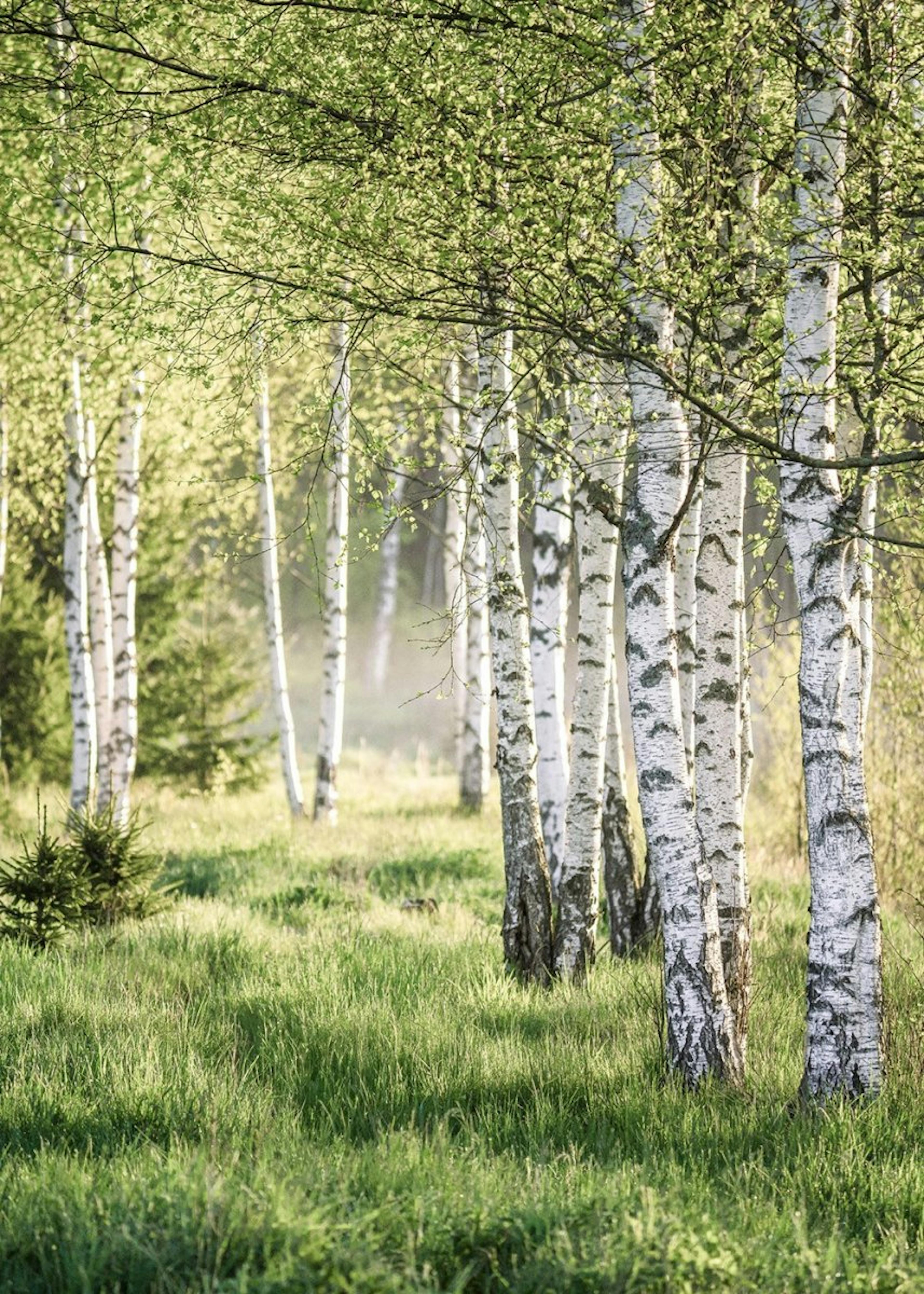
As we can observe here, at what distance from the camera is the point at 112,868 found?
9008 mm

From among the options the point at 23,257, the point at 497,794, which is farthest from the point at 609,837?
the point at 497,794

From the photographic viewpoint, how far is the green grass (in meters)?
3.61

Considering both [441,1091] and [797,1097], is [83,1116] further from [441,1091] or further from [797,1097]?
[797,1097]

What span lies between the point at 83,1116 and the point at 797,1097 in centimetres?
325

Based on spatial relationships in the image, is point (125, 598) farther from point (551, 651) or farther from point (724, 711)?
point (724, 711)

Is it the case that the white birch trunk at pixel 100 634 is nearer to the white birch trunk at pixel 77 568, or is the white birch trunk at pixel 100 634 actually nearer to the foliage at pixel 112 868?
the white birch trunk at pixel 77 568

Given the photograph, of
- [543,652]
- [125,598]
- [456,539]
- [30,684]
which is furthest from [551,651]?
[30,684]

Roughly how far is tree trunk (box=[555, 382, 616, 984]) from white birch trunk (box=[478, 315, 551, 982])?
18 cm

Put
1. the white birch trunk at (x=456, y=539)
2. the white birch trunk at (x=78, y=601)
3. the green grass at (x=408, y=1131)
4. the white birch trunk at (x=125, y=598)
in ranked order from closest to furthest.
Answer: the green grass at (x=408, y=1131)
the white birch trunk at (x=456, y=539)
the white birch trunk at (x=78, y=601)
the white birch trunk at (x=125, y=598)

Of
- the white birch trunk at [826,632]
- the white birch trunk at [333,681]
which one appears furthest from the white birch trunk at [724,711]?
the white birch trunk at [333,681]

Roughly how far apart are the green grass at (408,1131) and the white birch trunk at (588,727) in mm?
322

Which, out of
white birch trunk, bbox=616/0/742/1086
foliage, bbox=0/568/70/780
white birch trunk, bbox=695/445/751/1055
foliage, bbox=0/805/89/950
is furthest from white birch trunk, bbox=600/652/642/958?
foliage, bbox=0/568/70/780

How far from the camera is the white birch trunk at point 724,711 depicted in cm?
668

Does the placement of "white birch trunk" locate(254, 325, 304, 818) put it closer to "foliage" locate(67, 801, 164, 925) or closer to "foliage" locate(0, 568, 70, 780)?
"foliage" locate(0, 568, 70, 780)
